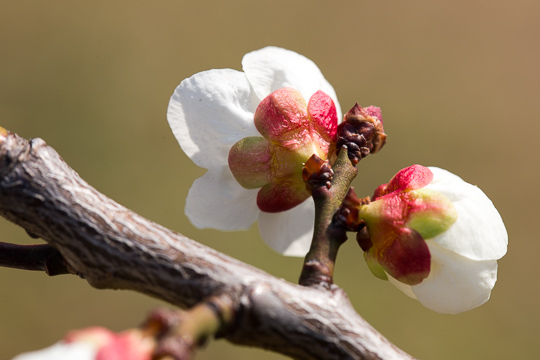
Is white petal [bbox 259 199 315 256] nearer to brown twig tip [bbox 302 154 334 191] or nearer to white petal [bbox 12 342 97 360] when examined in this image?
brown twig tip [bbox 302 154 334 191]

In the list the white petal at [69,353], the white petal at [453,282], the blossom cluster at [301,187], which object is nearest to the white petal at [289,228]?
the blossom cluster at [301,187]

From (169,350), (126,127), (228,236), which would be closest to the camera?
(169,350)

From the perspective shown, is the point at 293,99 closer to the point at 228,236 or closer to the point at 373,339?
the point at 373,339

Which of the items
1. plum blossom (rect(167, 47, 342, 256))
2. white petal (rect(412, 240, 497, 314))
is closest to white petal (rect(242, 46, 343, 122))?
plum blossom (rect(167, 47, 342, 256))

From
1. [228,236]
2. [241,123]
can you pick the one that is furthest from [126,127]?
[241,123]

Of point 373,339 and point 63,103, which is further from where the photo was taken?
point 63,103

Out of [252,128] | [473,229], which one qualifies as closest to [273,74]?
[252,128]

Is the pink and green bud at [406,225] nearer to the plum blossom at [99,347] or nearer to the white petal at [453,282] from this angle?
the white petal at [453,282]
